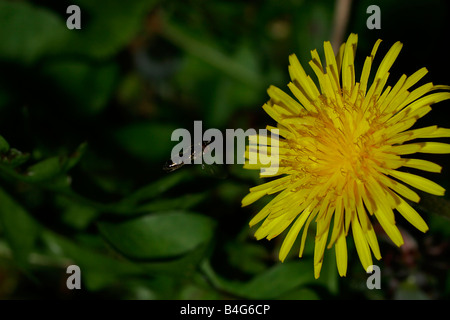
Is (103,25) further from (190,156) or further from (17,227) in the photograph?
(190,156)

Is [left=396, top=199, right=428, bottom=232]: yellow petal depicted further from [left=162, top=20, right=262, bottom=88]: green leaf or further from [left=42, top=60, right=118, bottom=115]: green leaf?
[left=42, top=60, right=118, bottom=115]: green leaf

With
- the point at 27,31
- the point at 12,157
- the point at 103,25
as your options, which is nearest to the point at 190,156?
the point at 12,157

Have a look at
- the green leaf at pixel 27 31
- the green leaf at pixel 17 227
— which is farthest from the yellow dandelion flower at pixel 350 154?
the green leaf at pixel 27 31

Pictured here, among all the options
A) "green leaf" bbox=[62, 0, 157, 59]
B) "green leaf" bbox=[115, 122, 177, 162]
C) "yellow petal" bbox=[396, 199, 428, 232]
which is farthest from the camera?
"green leaf" bbox=[62, 0, 157, 59]

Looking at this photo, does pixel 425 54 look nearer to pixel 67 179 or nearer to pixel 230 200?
pixel 230 200

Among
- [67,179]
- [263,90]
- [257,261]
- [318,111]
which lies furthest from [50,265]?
[318,111]

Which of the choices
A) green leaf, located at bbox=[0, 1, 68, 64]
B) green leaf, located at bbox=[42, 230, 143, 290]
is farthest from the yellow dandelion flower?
green leaf, located at bbox=[0, 1, 68, 64]
